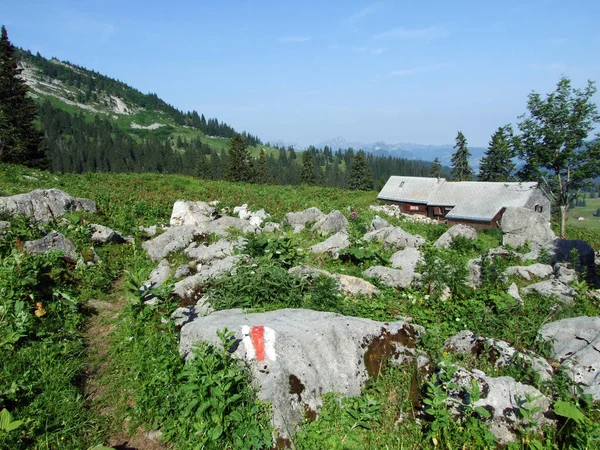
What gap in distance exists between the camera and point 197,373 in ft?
15.7

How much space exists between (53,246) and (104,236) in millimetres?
2669

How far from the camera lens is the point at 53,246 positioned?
10.9 m

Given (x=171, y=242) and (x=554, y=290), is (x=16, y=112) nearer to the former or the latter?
(x=171, y=242)

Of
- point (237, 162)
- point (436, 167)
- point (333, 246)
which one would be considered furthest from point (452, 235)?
point (436, 167)

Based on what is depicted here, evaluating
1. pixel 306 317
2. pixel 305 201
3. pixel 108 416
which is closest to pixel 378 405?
pixel 306 317

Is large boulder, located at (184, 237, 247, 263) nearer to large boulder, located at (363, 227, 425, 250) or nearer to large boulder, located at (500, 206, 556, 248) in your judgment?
large boulder, located at (363, 227, 425, 250)

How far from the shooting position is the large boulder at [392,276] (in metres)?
9.78

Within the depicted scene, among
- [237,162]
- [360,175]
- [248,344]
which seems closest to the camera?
[248,344]

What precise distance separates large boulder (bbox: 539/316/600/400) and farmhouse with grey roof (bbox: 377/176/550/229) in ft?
115

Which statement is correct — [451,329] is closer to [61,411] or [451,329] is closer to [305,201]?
[61,411]

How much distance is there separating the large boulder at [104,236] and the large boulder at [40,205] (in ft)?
7.52

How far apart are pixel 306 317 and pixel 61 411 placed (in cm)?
420

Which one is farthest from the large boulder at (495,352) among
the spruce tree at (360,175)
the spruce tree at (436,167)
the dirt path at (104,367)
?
the spruce tree at (360,175)

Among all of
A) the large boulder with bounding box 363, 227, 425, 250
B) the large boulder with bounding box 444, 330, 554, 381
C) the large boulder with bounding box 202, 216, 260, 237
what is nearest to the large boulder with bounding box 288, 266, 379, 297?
the large boulder with bounding box 444, 330, 554, 381
